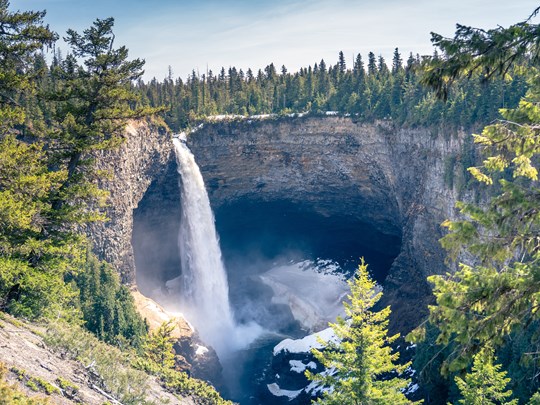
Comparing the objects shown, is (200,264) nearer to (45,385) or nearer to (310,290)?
(310,290)

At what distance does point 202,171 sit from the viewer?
2527 inches

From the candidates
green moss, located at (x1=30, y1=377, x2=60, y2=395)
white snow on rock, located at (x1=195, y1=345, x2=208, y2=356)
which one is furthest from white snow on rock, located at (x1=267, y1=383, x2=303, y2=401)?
green moss, located at (x1=30, y1=377, x2=60, y2=395)

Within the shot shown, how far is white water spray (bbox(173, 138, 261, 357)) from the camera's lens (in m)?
58.9

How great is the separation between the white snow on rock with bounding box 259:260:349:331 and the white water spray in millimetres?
5840

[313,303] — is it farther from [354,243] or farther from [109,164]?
[109,164]

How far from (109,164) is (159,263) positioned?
17721mm

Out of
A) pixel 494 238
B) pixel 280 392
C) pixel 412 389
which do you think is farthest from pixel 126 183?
pixel 494 238

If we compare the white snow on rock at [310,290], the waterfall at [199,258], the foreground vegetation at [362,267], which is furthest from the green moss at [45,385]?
the white snow on rock at [310,290]

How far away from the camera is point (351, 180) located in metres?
62.9

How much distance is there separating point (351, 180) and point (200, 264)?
19.8 metres

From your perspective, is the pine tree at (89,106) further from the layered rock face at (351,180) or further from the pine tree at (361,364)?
the layered rock face at (351,180)

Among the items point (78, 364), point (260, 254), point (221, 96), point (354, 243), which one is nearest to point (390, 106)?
point (354, 243)

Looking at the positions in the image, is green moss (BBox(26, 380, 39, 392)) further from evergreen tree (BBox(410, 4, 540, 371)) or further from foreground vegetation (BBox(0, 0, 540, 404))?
evergreen tree (BBox(410, 4, 540, 371))

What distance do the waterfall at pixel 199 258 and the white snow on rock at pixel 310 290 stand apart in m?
8.02
